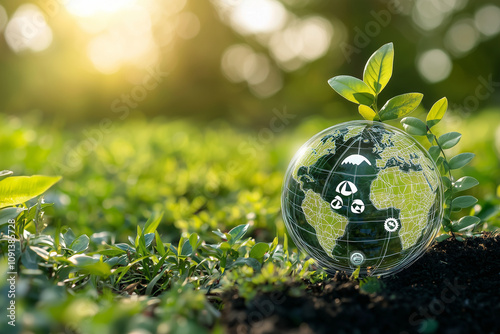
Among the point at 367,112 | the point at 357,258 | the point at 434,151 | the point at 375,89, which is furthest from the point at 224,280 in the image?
the point at 434,151

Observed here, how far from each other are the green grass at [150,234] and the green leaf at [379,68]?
1.12 m

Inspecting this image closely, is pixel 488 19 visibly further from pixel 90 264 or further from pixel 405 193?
pixel 90 264

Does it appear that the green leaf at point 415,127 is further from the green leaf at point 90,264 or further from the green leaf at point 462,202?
the green leaf at point 90,264

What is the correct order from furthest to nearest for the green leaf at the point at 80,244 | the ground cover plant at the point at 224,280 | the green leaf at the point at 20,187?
the green leaf at the point at 80,244, the green leaf at the point at 20,187, the ground cover plant at the point at 224,280

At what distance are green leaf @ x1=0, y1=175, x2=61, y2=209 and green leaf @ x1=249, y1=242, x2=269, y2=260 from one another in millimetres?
1167

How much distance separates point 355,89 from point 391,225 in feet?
2.74

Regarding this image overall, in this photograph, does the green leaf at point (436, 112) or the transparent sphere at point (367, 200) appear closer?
the transparent sphere at point (367, 200)

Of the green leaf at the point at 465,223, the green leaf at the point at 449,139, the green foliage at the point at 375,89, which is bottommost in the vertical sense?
the green leaf at the point at 465,223

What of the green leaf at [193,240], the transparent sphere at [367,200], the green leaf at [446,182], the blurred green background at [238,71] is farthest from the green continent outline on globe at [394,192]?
the blurred green background at [238,71]

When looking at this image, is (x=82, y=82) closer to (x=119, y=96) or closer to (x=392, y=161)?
(x=119, y=96)

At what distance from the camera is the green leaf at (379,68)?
7.78 ft

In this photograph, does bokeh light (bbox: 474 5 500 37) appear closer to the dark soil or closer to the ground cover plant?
the ground cover plant

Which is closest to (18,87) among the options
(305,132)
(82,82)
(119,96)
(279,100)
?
(82,82)

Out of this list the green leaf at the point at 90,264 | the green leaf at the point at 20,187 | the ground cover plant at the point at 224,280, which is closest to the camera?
the ground cover plant at the point at 224,280
